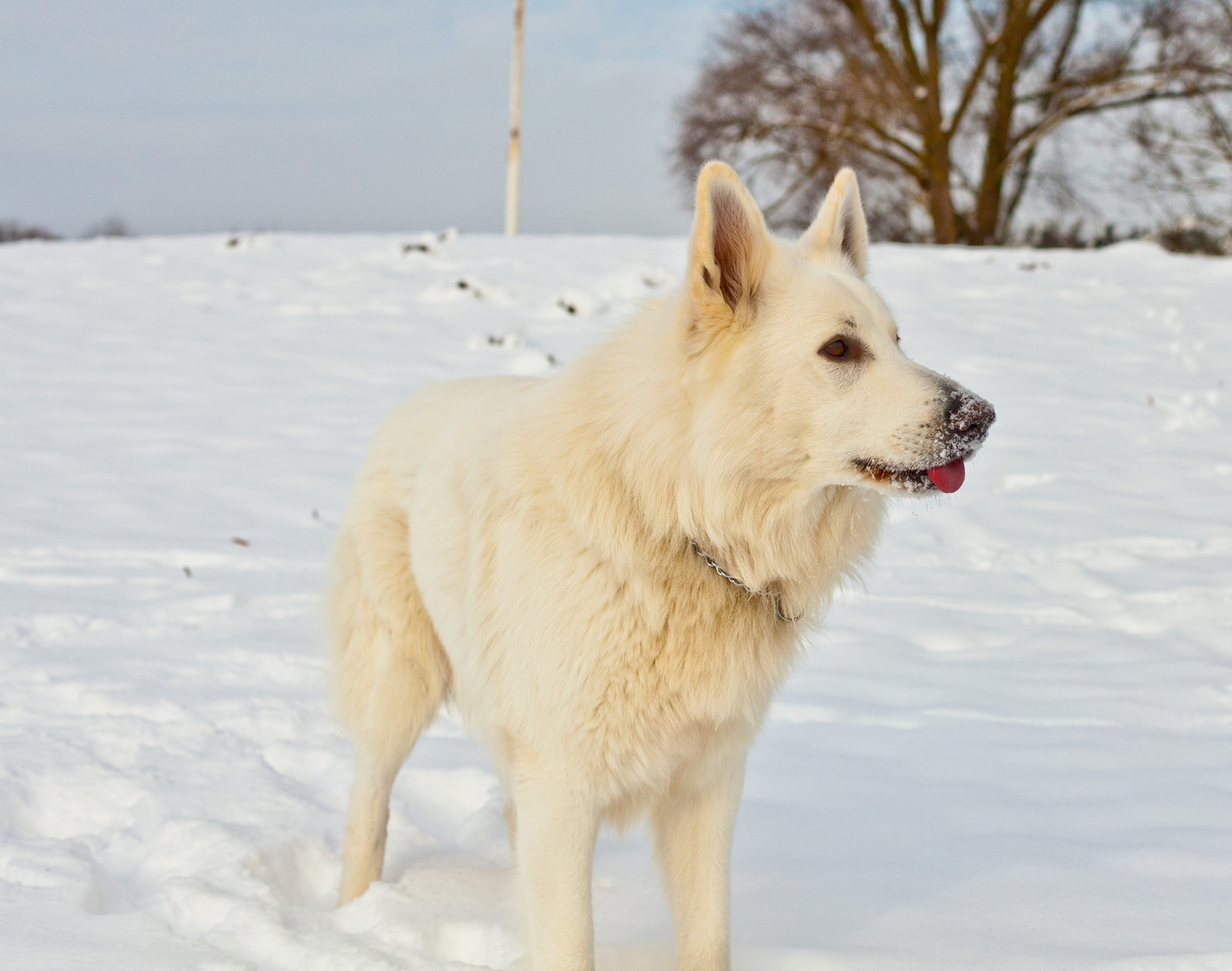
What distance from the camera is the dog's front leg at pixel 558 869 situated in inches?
90.8

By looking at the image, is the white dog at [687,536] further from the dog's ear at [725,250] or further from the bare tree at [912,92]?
the bare tree at [912,92]

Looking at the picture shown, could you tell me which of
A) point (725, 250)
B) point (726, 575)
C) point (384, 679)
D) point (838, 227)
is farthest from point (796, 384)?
point (384, 679)

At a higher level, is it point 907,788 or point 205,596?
point 907,788

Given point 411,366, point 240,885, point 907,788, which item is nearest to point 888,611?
point 907,788

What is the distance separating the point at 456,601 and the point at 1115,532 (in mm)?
5155

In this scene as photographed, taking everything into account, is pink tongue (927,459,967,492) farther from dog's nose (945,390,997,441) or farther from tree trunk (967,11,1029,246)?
tree trunk (967,11,1029,246)

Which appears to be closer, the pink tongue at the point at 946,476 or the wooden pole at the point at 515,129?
the pink tongue at the point at 946,476

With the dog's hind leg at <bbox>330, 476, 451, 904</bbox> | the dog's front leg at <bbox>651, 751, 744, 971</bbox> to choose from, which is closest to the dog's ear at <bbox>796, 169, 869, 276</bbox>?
the dog's front leg at <bbox>651, 751, 744, 971</bbox>

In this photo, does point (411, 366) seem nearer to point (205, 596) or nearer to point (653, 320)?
point (205, 596)

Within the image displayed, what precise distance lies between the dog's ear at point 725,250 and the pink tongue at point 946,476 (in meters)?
0.54

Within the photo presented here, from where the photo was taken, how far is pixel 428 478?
301cm

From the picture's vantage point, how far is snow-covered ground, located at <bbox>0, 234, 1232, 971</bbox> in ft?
8.99

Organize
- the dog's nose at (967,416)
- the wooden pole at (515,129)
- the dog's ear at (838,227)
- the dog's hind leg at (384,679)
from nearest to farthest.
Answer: the dog's nose at (967,416), the dog's ear at (838,227), the dog's hind leg at (384,679), the wooden pole at (515,129)

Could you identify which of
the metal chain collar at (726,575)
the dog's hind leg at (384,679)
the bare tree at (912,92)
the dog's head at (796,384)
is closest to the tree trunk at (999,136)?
the bare tree at (912,92)
